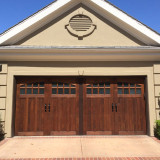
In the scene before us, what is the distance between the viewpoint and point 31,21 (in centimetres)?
695

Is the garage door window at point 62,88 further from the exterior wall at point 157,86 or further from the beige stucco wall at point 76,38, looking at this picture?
the exterior wall at point 157,86

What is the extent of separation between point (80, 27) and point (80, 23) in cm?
21

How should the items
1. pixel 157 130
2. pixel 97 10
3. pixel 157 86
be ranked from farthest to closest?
pixel 97 10 < pixel 157 86 < pixel 157 130

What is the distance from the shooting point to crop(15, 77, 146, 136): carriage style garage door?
6859 mm

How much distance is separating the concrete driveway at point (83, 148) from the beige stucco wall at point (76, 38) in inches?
166

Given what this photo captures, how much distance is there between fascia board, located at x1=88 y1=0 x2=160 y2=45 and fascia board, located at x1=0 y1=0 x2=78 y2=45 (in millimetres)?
1699

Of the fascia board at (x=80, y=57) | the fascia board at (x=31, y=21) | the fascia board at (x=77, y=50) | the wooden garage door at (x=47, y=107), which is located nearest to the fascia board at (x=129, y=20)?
the fascia board at (x=77, y=50)

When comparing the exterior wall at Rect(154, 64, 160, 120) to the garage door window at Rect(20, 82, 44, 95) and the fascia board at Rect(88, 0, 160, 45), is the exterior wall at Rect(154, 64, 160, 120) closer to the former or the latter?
the fascia board at Rect(88, 0, 160, 45)

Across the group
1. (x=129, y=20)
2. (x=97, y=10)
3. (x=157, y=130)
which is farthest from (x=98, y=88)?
(x=97, y=10)

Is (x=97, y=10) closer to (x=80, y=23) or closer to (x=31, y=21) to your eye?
(x=80, y=23)

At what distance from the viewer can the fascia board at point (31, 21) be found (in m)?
6.85

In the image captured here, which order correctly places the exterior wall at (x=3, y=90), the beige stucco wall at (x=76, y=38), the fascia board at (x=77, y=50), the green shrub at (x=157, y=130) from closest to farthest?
1. the green shrub at (x=157, y=130)
2. the fascia board at (x=77, y=50)
3. the exterior wall at (x=3, y=90)
4. the beige stucco wall at (x=76, y=38)

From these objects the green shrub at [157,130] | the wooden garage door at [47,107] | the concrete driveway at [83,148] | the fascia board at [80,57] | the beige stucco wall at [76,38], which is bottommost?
the concrete driveway at [83,148]

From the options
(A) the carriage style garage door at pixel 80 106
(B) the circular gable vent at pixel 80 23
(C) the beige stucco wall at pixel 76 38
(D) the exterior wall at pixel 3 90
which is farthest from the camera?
(B) the circular gable vent at pixel 80 23
